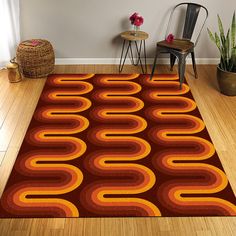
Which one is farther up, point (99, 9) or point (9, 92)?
point (99, 9)

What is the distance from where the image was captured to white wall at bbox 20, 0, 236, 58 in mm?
3912

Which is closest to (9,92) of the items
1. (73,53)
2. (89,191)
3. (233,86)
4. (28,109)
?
(28,109)

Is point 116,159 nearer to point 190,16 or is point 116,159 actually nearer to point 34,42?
point 34,42

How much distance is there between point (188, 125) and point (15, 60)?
2.16 metres

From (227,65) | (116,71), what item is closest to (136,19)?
(116,71)

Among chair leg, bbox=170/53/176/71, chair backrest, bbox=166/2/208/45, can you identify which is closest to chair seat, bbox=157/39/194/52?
chair backrest, bbox=166/2/208/45

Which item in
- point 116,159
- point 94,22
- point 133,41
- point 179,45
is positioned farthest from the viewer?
point 133,41

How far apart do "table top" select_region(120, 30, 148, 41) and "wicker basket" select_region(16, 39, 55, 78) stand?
32.2 inches

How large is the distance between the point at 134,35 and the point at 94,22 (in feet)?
1.69

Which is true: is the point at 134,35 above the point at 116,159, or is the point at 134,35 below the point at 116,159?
above

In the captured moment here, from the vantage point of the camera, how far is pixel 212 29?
4.06 m

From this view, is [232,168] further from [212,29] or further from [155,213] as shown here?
[212,29]

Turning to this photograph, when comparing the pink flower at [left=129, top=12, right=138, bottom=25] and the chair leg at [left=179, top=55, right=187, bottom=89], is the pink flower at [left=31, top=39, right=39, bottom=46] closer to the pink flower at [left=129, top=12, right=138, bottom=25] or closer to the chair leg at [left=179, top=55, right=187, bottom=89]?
the pink flower at [left=129, top=12, right=138, bottom=25]

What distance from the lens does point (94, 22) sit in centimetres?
401
